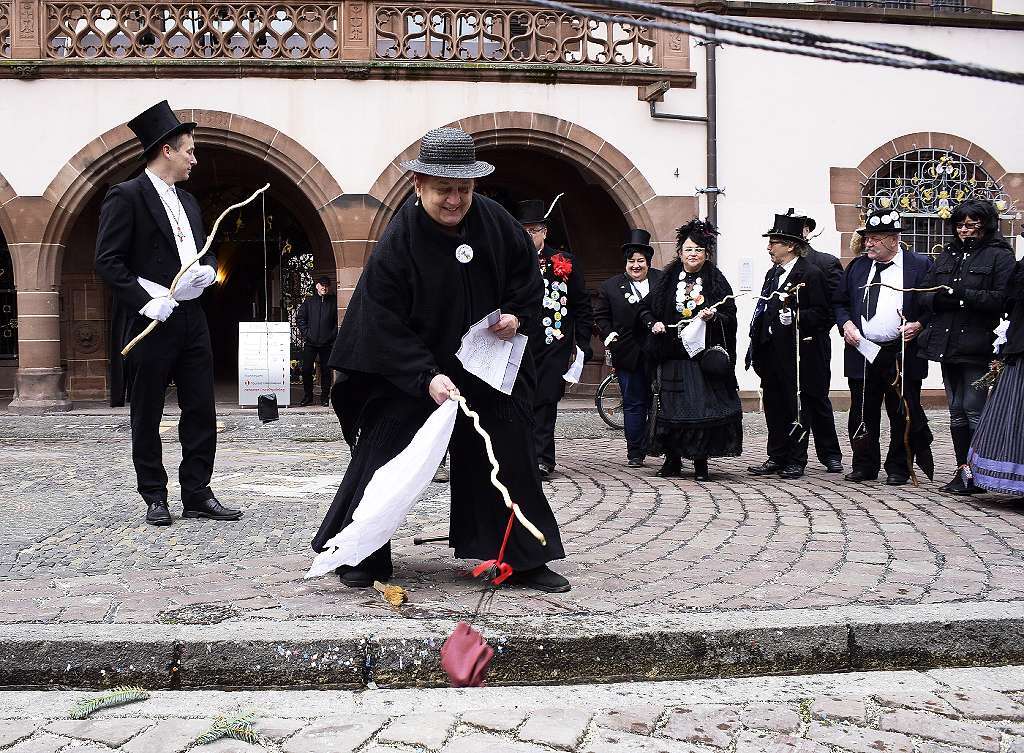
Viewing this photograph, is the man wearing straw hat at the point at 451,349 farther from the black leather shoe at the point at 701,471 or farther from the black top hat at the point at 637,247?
the black top hat at the point at 637,247

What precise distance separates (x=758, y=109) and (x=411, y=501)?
42.8 feet

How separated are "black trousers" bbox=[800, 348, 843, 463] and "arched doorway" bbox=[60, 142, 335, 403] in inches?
396

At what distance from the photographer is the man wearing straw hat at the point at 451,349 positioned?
4.67 metres

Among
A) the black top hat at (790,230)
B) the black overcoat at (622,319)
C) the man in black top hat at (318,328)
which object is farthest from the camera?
the man in black top hat at (318,328)

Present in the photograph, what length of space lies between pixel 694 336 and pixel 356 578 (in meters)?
4.37

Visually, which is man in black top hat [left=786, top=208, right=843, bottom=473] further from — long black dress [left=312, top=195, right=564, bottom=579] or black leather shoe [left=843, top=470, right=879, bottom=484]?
long black dress [left=312, top=195, right=564, bottom=579]

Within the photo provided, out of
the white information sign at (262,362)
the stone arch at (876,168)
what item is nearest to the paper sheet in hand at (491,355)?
the white information sign at (262,362)

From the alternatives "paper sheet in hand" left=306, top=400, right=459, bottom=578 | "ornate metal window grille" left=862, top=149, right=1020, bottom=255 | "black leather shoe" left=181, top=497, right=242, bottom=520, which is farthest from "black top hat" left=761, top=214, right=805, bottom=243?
"ornate metal window grille" left=862, top=149, right=1020, bottom=255

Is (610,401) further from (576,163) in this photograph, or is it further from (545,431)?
(545,431)

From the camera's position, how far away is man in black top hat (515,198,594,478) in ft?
28.6

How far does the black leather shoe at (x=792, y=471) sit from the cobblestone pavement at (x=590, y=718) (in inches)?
185

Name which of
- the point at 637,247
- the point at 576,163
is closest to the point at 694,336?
the point at 637,247

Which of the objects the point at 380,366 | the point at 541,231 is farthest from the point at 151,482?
the point at 541,231

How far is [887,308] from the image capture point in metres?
8.43
